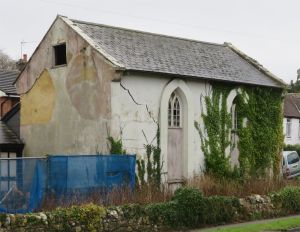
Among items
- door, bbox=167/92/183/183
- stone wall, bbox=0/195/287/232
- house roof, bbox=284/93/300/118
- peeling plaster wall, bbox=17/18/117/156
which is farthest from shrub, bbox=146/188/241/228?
house roof, bbox=284/93/300/118

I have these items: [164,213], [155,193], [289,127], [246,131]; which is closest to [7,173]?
[164,213]

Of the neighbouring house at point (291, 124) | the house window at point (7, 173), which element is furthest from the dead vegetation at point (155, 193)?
the neighbouring house at point (291, 124)

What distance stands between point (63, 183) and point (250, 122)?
38.5 feet

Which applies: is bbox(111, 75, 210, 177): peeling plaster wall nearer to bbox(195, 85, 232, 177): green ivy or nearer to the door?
the door

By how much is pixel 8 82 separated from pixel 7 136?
36.1ft

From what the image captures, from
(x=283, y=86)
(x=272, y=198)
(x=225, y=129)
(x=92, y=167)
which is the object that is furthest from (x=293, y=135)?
(x=92, y=167)

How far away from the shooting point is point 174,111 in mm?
22375

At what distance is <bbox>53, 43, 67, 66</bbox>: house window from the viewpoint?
22.2m

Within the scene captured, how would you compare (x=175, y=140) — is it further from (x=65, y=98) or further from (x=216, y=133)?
(x=65, y=98)

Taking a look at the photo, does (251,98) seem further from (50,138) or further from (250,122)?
(50,138)

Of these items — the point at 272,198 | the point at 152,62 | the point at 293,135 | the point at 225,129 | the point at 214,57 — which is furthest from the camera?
the point at 293,135

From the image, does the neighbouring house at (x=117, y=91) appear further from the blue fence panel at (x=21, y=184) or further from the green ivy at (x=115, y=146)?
the blue fence panel at (x=21, y=184)

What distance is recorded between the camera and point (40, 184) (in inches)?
593

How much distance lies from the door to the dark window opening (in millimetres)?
4518
